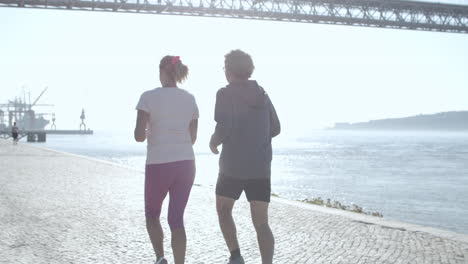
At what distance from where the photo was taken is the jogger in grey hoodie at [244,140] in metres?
4.57

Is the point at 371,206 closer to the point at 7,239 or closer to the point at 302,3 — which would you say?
the point at 7,239

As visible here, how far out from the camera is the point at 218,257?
18.5 ft

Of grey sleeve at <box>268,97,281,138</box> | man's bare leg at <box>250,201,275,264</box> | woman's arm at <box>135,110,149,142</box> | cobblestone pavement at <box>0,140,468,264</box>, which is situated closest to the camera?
woman's arm at <box>135,110,149,142</box>

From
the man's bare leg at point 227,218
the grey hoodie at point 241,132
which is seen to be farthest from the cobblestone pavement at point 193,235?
the grey hoodie at point 241,132

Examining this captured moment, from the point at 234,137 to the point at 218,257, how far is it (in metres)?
1.53

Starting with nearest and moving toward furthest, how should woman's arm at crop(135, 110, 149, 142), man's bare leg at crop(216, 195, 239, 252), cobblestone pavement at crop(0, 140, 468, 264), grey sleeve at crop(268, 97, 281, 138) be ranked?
woman's arm at crop(135, 110, 149, 142)
man's bare leg at crop(216, 195, 239, 252)
grey sleeve at crop(268, 97, 281, 138)
cobblestone pavement at crop(0, 140, 468, 264)

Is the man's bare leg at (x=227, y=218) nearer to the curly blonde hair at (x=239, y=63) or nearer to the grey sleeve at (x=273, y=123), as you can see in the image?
the grey sleeve at (x=273, y=123)

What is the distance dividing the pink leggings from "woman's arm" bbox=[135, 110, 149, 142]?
0.23m

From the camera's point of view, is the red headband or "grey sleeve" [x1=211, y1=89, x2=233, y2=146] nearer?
"grey sleeve" [x1=211, y1=89, x2=233, y2=146]

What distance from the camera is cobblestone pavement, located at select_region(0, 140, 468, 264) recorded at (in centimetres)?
570

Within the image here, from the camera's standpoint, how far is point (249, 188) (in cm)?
462

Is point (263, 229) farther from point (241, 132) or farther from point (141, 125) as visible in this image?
point (141, 125)

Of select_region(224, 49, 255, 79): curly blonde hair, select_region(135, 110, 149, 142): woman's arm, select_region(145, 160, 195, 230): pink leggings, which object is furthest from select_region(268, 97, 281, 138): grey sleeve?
select_region(135, 110, 149, 142): woman's arm

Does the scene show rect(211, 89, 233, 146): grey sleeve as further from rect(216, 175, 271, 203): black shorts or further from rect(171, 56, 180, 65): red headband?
rect(171, 56, 180, 65): red headband
